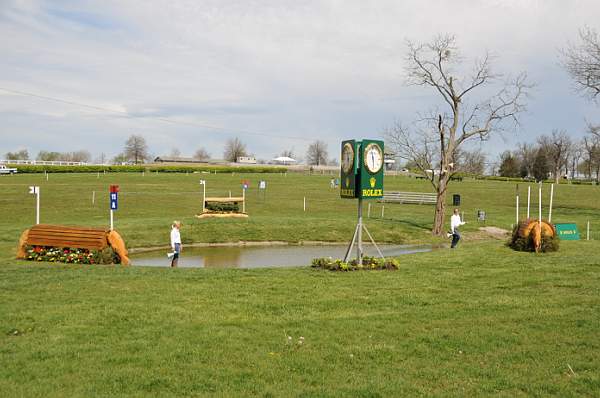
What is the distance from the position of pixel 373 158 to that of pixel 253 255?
973cm

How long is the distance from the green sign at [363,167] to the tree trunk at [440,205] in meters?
15.9

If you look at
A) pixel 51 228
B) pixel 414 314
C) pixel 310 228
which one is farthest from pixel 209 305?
pixel 310 228

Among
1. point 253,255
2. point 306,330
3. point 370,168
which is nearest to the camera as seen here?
point 306,330

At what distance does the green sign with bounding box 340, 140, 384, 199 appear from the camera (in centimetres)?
1600

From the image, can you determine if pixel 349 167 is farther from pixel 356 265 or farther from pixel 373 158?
pixel 356 265

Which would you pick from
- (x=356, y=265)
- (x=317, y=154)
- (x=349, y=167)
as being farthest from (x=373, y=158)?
(x=317, y=154)

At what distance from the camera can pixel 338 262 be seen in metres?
16.3

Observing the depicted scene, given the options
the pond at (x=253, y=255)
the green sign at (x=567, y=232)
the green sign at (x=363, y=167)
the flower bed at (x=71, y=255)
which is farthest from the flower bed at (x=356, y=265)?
the green sign at (x=567, y=232)

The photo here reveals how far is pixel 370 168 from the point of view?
16.1m

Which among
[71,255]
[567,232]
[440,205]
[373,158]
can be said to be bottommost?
[71,255]

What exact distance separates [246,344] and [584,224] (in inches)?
1406

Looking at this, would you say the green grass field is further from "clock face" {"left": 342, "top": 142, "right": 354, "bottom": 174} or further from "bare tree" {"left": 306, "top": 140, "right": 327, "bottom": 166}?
"bare tree" {"left": 306, "top": 140, "right": 327, "bottom": 166}

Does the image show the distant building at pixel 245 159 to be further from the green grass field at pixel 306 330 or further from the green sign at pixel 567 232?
the green grass field at pixel 306 330

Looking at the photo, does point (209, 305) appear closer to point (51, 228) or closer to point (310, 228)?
point (51, 228)
